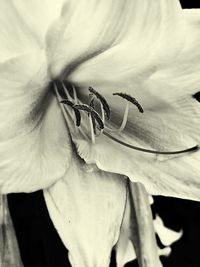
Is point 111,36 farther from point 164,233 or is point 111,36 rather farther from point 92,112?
point 164,233

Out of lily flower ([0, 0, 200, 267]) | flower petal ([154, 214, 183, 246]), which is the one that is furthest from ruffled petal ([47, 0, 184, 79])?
flower petal ([154, 214, 183, 246])

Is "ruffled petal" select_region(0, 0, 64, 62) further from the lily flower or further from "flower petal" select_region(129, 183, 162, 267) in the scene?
"flower petal" select_region(129, 183, 162, 267)

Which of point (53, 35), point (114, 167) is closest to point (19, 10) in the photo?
point (53, 35)

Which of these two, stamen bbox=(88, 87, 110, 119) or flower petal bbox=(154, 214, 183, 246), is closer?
stamen bbox=(88, 87, 110, 119)

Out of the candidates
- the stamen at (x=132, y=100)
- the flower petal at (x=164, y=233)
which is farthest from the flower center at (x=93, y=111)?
the flower petal at (x=164, y=233)

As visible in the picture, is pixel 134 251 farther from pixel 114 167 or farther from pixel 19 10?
pixel 19 10

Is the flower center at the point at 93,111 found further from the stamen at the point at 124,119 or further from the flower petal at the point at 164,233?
the flower petal at the point at 164,233

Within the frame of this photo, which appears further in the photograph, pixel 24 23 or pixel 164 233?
pixel 164 233

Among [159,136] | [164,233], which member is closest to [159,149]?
[159,136]
